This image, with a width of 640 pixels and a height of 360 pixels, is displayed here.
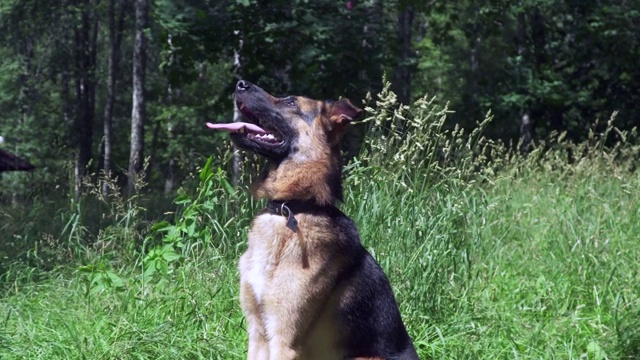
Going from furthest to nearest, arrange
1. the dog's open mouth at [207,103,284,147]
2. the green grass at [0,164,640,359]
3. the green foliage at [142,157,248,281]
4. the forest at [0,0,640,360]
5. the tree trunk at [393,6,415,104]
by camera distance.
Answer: the tree trunk at [393,6,415,104] → the green foliage at [142,157,248,281] → the forest at [0,0,640,360] → the green grass at [0,164,640,359] → the dog's open mouth at [207,103,284,147]

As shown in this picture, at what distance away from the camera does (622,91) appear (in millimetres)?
20125

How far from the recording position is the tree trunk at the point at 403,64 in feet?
52.4

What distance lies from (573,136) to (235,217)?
15.5 m

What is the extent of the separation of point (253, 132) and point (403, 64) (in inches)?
465

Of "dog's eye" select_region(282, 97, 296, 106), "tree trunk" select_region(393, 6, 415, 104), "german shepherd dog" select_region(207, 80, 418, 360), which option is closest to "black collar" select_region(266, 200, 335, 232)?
"german shepherd dog" select_region(207, 80, 418, 360)

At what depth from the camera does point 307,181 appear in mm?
4238

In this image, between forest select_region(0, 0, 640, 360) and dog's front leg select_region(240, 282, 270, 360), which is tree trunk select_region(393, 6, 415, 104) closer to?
forest select_region(0, 0, 640, 360)

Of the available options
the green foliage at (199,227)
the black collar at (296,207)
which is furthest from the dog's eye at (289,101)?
the green foliage at (199,227)

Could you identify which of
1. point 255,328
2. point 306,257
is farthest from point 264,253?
point 255,328

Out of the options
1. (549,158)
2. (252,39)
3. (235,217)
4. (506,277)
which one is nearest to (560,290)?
(506,277)

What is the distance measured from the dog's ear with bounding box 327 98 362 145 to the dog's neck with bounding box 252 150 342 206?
0.30 ft

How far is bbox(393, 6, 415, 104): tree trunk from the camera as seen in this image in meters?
16.0

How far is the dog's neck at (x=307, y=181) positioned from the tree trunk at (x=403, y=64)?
10743mm

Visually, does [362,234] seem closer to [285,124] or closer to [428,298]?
[428,298]
